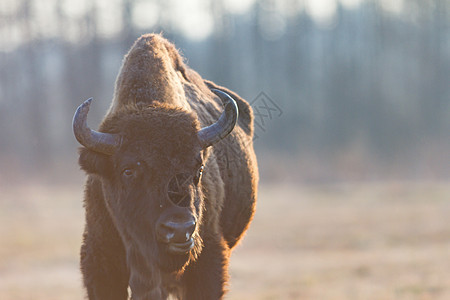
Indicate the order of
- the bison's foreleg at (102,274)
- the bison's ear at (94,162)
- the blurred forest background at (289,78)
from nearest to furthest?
1. the bison's ear at (94,162)
2. the bison's foreleg at (102,274)
3. the blurred forest background at (289,78)

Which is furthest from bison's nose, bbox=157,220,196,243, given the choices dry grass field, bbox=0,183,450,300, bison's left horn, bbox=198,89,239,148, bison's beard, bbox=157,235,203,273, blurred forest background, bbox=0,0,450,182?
blurred forest background, bbox=0,0,450,182

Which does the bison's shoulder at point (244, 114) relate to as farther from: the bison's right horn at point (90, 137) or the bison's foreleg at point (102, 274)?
the bison's right horn at point (90, 137)

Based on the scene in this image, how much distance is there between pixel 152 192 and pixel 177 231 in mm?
438

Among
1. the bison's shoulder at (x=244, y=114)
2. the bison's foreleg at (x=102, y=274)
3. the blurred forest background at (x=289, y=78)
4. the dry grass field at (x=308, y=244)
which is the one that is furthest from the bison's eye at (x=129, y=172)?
the blurred forest background at (x=289, y=78)

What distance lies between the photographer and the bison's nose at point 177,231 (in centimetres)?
402

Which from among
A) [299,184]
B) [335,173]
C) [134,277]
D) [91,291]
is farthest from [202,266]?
[335,173]

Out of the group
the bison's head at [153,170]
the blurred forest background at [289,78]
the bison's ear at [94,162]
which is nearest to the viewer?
the bison's head at [153,170]

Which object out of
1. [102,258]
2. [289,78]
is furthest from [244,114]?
[289,78]

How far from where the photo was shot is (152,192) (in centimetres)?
432

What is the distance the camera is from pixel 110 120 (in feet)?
15.5

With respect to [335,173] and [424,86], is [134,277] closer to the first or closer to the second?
[335,173]

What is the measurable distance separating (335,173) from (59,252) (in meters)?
17.1

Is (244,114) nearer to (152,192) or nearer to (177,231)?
(152,192)

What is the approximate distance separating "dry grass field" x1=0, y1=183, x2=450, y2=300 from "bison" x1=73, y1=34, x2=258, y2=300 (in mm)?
4740
